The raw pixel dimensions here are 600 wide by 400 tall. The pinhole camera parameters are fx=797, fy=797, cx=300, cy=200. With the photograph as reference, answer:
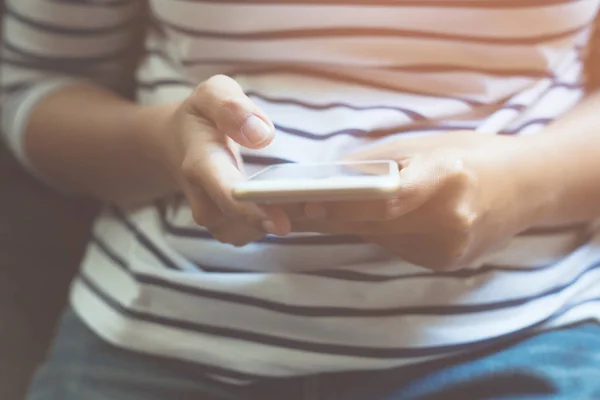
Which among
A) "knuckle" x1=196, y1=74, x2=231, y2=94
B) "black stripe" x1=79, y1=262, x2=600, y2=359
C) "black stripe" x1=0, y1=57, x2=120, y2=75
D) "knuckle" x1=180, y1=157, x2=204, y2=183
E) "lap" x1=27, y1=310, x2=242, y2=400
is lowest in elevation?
"lap" x1=27, y1=310, x2=242, y2=400

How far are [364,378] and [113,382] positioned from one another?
0.20 metres

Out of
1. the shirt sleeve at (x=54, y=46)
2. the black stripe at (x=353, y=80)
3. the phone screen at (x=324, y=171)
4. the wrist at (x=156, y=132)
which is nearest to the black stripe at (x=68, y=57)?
the shirt sleeve at (x=54, y=46)

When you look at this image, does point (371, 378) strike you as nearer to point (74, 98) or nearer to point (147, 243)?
point (147, 243)

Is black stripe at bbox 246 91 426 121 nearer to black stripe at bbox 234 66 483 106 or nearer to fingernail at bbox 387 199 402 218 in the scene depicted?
black stripe at bbox 234 66 483 106

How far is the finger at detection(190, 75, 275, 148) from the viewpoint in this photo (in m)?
0.47

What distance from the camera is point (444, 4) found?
57cm

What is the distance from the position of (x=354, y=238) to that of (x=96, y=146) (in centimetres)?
25

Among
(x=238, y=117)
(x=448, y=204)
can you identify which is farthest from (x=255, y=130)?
(x=448, y=204)

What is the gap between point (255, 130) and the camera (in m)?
0.47

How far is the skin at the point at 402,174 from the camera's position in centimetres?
46

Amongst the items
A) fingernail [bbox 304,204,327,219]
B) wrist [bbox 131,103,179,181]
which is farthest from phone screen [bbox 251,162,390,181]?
wrist [bbox 131,103,179,181]

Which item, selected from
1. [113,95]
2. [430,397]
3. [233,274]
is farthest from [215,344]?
[113,95]

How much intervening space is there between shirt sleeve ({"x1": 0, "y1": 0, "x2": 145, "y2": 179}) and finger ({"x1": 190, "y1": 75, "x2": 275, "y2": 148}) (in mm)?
272

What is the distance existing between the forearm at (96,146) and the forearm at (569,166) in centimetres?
28
